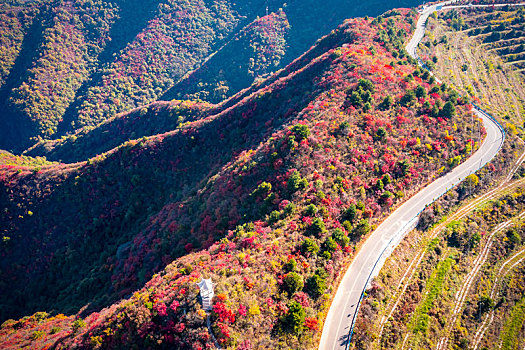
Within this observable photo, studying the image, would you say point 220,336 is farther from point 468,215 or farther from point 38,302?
point 38,302

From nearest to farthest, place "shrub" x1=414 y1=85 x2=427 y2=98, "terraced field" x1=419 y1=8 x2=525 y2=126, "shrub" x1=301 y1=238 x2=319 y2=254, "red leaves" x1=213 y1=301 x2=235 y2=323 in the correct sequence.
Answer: "red leaves" x1=213 y1=301 x2=235 y2=323
"shrub" x1=301 y1=238 x2=319 y2=254
"shrub" x1=414 y1=85 x2=427 y2=98
"terraced field" x1=419 y1=8 x2=525 y2=126

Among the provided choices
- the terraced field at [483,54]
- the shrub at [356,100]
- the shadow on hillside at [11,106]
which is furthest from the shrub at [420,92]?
the shadow on hillside at [11,106]

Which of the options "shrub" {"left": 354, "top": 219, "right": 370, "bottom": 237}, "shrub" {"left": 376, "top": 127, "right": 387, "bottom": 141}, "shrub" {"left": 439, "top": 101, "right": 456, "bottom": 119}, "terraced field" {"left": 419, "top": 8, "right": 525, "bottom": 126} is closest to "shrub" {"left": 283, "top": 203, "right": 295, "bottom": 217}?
"shrub" {"left": 354, "top": 219, "right": 370, "bottom": 237}

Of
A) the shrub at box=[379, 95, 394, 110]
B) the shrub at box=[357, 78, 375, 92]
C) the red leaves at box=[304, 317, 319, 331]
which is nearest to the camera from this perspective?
the red leaves at box=[304, 317, 319, 331]

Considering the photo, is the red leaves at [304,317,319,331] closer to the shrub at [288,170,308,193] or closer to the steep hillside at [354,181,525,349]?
the steep hillside at [354,181,525,349]

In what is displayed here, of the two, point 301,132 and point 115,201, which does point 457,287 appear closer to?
point 301,132

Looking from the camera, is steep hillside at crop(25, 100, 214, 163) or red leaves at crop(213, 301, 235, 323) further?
steep hillside at crop(25, 100, 214, 163)

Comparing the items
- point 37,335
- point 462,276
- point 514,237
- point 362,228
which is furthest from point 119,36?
point 514,237
